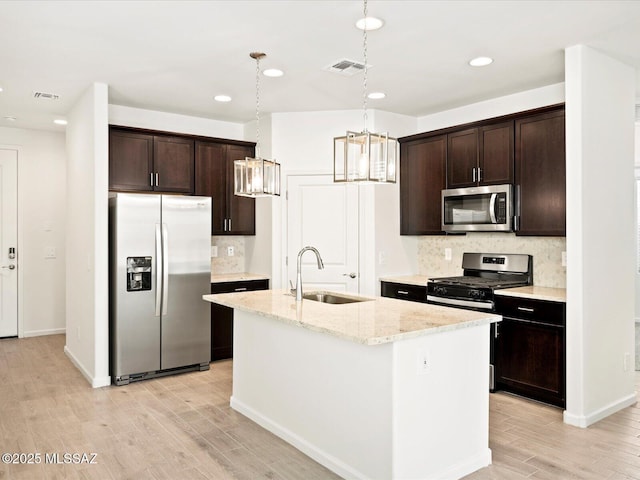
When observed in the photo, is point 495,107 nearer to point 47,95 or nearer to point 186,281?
point 186,281

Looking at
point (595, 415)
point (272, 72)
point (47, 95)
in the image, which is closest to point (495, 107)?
point (272, 72)

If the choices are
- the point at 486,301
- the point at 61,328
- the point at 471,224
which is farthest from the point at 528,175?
the point at 61,328

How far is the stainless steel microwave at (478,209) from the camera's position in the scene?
4434mm

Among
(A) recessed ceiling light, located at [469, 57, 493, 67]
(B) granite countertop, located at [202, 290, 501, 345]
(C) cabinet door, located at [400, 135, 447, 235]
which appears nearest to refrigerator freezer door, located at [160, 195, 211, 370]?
(B) granite countertop, located at [202, 290, 501, 345]

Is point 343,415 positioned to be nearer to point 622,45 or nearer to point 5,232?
point 622,45

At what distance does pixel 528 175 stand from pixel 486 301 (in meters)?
1.15

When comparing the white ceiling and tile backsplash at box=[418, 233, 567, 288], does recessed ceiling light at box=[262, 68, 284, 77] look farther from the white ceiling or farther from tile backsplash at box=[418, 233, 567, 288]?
tile backsplash at box=[418, 233, 567, 288]

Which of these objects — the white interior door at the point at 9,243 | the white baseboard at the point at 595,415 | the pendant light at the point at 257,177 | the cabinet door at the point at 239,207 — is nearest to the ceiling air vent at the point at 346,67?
the pendant light at the point at 257,177

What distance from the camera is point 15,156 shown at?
21.1ft

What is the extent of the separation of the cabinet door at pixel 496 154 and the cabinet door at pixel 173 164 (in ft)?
9.87

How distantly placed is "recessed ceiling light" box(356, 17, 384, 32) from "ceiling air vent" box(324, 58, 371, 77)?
0.63 metres

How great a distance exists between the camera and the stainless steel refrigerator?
14.8ft

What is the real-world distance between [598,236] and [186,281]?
3.60 m

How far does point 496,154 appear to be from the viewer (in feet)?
15.0
